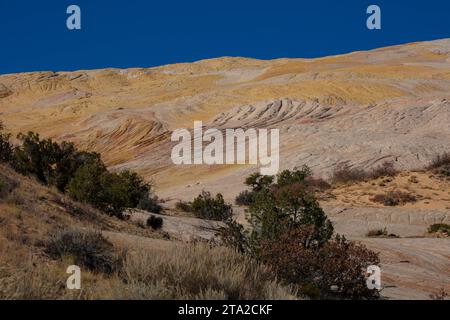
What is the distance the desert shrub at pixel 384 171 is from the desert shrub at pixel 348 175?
0.42 metres

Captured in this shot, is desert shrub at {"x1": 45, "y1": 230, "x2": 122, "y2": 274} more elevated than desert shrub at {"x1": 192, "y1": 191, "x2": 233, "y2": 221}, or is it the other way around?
desert shrub at {"x1": 192, "y1": 191, "x2": 233, "y2": 221}

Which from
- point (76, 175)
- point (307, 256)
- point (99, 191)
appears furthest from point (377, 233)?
point (307, 256)

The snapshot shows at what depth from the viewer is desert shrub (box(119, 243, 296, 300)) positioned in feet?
16.8

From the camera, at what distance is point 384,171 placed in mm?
31547

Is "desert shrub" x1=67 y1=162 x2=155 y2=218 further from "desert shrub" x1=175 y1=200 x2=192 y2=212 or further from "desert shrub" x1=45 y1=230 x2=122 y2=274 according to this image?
"desert shrub" x1=175 y1=200 x2=192 y2=212

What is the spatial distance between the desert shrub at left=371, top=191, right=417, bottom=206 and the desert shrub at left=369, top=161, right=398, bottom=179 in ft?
11.0

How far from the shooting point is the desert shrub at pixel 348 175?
102 ft

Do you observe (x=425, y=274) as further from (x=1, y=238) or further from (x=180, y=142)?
(x=180, y=142)

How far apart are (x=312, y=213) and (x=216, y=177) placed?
23677 millimetres

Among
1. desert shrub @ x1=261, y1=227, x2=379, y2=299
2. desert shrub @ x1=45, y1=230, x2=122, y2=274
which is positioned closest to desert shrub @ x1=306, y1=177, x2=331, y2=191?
desert shrub @ x1=261, y1=227, x2=379, y2=299

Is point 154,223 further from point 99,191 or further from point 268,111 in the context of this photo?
point 268,111

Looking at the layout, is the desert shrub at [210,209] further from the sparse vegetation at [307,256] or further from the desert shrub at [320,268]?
the desert shrub at [320,268]

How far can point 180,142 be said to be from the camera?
44938 mm

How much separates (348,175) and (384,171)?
200cm
